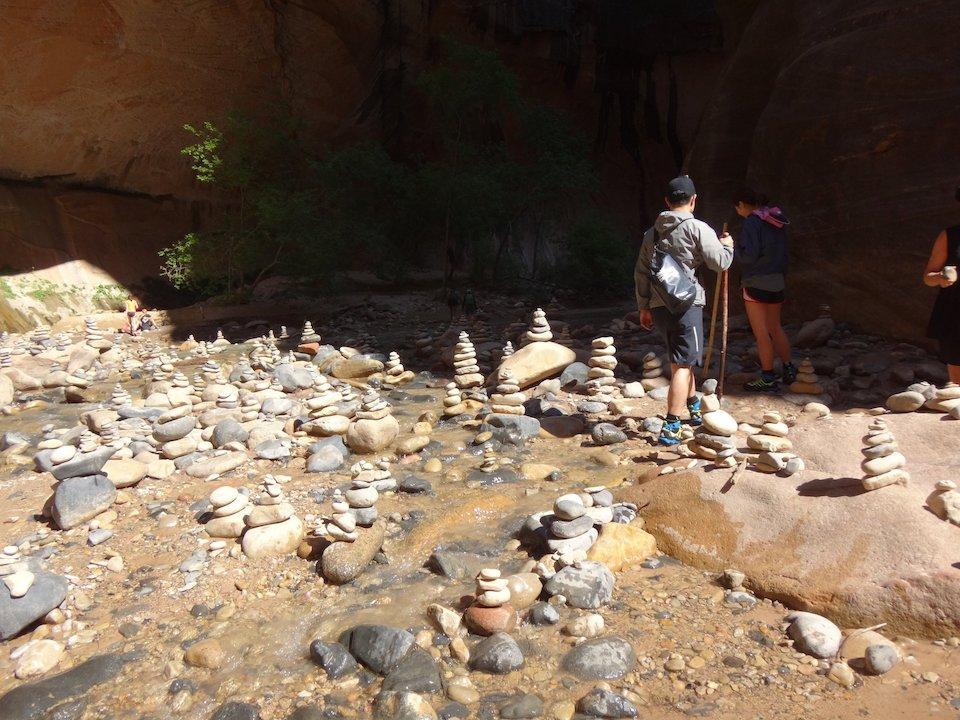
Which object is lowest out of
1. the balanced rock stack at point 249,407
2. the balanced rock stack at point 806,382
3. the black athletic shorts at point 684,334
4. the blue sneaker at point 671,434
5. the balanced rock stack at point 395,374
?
the balanced rock stack at point 395,374

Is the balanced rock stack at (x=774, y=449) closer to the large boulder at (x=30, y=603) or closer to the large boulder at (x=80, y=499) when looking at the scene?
the large boulder at (x=30, y=603)

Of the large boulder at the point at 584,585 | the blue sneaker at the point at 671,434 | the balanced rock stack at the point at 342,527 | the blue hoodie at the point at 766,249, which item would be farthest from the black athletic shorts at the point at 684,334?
the balanced rock stack at the point at 342,527

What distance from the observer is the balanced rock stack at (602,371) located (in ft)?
21.0

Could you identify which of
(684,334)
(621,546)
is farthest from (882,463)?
(684,334)

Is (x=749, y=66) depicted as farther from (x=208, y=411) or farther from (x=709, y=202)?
(x=208, y=411)

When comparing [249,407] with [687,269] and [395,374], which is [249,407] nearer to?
[395,374]

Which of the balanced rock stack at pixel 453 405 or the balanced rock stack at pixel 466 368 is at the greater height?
the balanced rock stack at pixel 466 368

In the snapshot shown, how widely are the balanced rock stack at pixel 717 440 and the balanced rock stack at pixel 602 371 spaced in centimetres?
212

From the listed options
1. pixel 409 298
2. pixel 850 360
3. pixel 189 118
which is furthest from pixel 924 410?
pixel 189 118

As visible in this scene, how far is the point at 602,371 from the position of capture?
21.3ft

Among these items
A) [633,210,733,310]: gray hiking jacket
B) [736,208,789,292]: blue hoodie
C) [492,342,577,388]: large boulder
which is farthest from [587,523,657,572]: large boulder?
[492,342,577,388]: large boulder

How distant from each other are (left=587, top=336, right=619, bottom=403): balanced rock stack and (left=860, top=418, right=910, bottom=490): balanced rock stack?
3.10 metres

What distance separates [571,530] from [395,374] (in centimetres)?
488

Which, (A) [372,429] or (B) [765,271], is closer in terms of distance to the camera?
(A) [372,429]
